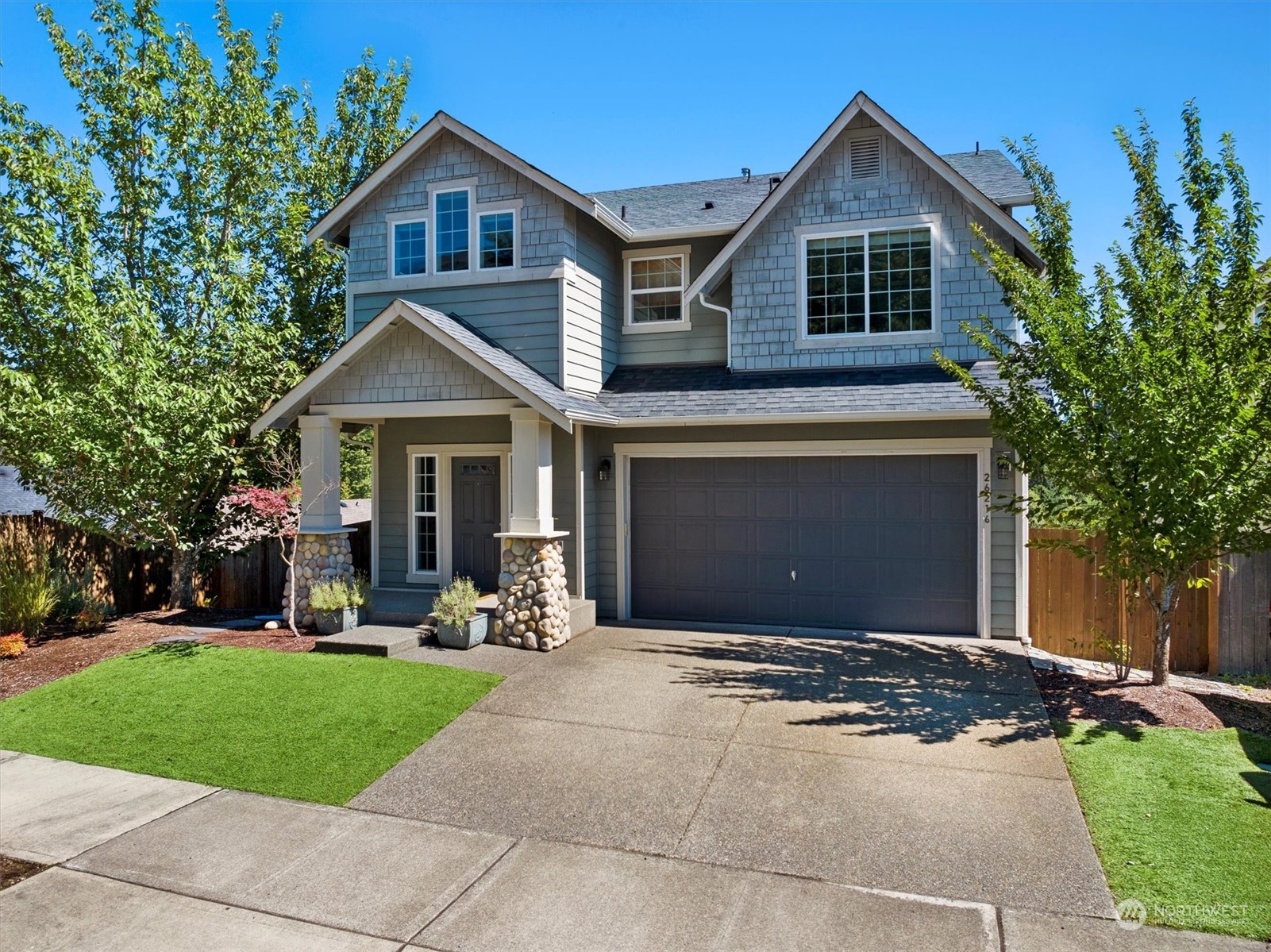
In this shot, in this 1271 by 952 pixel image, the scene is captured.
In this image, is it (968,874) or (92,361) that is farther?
(92,361)

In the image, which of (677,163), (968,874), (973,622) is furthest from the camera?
(677,163)

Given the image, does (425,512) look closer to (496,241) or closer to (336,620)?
(336,620)

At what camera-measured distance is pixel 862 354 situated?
1227cm

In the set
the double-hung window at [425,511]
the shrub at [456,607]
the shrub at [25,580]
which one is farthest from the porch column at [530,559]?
the shrub at [25,580]

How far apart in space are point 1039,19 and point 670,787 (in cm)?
961

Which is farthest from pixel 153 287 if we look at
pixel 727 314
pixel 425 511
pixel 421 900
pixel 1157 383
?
pixel 1157 383

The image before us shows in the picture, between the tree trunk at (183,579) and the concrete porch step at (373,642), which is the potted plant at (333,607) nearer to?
the concrete porch step at (373,642)

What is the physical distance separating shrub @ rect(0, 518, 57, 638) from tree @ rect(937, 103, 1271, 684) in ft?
40.2

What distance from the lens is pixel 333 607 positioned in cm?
1130

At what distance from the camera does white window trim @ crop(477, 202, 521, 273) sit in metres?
12.4

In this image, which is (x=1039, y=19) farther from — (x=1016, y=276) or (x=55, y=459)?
(x=55, y=459)

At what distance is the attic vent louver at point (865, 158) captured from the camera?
1217 centimetres

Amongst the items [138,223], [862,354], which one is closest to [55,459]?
[138,223]

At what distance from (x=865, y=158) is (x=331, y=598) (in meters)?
9.77
